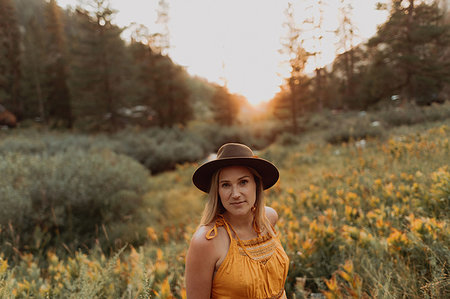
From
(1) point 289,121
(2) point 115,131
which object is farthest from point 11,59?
(1) point 289,121

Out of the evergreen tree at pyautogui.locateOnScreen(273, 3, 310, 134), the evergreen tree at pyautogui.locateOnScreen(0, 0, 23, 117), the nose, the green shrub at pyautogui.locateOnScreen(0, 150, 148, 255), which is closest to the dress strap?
the nose

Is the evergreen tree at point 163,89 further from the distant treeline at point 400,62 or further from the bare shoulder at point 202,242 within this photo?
the bare shoulder at point 202,242

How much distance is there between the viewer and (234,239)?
1.60m

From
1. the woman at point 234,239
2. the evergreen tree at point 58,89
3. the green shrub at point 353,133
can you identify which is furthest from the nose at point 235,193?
the evergreen tree at point 58,89

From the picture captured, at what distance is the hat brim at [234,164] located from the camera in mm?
1623

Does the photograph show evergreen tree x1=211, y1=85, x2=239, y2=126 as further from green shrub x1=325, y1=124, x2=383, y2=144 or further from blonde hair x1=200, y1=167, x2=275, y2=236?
blonde hair x1=200, y1=167, x2=275, y2=236

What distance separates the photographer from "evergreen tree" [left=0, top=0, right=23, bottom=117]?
931 inches

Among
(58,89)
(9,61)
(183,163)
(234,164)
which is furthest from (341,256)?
(9,61)

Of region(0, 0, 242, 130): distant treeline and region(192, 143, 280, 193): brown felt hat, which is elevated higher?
region(0, 0, 242, 130): distant treeline

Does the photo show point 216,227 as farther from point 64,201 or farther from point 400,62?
point 400,62

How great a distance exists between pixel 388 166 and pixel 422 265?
4.00 meters

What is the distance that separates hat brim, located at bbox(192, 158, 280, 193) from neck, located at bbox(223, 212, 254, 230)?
265 millimetres

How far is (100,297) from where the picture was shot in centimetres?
251

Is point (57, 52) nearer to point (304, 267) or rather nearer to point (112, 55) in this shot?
point (112, 55)
